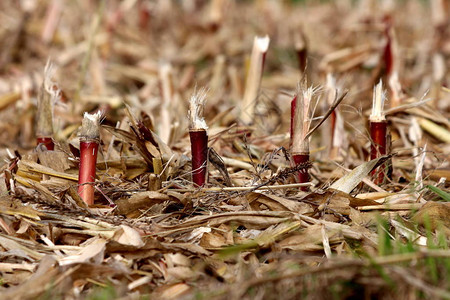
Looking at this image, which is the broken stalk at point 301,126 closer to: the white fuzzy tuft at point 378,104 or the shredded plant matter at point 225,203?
the shredded plant matter at point 225,203

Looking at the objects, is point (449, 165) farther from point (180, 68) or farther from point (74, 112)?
point (180, 68)

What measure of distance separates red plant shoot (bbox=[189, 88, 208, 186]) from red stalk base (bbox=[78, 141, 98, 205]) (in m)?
0.32

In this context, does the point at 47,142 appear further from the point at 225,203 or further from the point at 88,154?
the point at 225,203

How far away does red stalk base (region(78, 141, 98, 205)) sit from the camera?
186 centimetres

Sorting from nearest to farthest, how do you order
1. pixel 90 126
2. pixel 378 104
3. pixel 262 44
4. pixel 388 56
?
pixel 90 126 < pixel 378 104 < pixel 262 44 < pixel 388 56

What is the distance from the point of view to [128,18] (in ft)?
17.2

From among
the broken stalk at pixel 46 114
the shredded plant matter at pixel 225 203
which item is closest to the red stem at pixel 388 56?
the shredded plant matter at pixel 225 203

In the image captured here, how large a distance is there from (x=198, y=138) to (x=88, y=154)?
36 cm

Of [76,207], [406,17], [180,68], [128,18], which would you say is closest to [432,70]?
[406,17]

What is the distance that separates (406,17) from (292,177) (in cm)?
406

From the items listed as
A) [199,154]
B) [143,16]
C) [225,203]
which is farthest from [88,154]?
[143,16]

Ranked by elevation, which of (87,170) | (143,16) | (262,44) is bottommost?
(87,170)

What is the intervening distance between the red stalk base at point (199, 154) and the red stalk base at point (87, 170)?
31 centimetres

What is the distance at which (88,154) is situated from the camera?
1868mm
